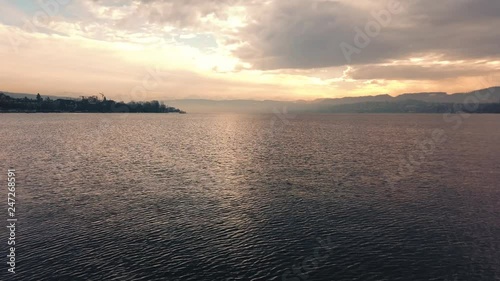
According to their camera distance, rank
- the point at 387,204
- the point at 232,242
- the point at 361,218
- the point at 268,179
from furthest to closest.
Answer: the point at 268,179
the point at 387,204
the point at 361,218
the point at 232,242

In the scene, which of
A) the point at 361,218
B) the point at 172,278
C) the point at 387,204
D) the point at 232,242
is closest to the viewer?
the point at 172,278

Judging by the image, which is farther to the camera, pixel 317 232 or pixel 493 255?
pixel 317 232

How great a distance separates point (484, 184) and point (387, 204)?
31.6 m

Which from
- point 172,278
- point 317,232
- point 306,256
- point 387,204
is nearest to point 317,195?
point 387,204

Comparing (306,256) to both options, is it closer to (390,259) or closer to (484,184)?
(390,259)

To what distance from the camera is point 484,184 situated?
2874 inches

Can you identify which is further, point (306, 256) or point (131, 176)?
point (131, 176)

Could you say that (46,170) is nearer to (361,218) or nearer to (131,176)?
(131,176)

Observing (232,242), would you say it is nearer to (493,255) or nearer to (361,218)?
(361,218)

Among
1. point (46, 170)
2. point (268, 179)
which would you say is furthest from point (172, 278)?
point (46, 170)

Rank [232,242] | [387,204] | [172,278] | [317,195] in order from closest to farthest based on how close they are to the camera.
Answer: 1. [172,278]
2. [232,242]
3. [387,204]
4. [317,195]

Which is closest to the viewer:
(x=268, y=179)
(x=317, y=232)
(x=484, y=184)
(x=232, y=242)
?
(x=232, y=242)

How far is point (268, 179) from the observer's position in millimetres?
79500

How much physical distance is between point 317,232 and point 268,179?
33120 mm
